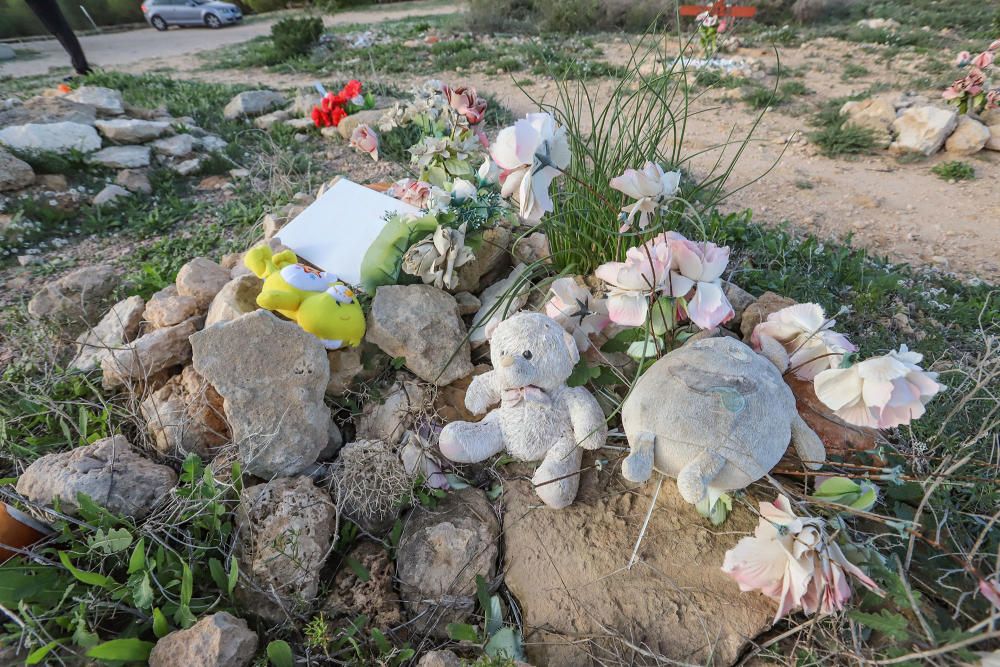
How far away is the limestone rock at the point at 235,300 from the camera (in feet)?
5.57

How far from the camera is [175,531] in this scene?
1348 mm

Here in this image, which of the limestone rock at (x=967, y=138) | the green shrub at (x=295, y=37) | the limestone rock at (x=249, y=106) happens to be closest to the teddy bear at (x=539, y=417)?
the limestone rock at (x=249, y=106)

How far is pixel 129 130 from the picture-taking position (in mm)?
3949

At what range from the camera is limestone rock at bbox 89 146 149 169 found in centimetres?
371

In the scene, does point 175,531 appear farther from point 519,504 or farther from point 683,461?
point 683,461

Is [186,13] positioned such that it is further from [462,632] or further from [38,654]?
[462,632]

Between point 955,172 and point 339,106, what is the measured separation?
5249 mm

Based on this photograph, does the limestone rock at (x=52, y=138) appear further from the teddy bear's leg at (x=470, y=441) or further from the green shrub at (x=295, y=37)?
the green shrub at (x=295, y=37)

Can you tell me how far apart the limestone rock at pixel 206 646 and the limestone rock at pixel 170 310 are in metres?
1.10

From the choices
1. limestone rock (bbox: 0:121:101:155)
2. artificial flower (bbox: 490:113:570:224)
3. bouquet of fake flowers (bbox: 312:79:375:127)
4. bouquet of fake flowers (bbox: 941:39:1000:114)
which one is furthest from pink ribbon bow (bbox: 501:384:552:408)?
bouquet of fake flowers (bbox: 941:39:1000:114)

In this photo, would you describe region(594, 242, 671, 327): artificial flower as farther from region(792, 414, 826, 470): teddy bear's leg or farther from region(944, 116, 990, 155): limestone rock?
region(944, 116, 990, 155): limestone rock

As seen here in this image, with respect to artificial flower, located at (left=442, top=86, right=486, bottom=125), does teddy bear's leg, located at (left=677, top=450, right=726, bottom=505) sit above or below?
below

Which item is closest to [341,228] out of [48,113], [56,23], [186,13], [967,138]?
[48,113]

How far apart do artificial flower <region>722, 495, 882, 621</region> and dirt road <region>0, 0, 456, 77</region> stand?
40.0 feet
